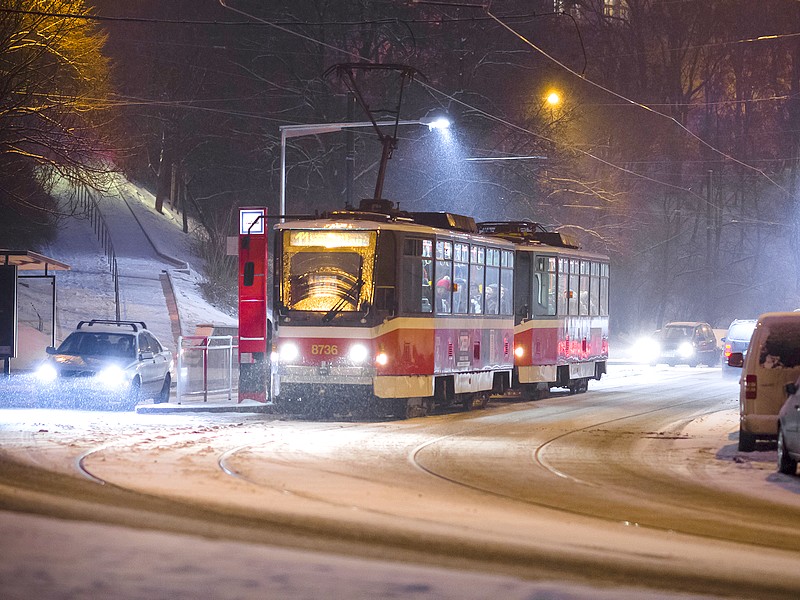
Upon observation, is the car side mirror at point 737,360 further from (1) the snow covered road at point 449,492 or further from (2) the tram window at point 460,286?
(2) the tram window at point 460,286

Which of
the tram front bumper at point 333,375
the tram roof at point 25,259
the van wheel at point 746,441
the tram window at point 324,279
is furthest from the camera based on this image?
the tram roof at point 25,259

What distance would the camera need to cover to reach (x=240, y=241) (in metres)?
26.4

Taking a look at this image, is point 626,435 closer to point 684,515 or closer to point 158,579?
point 684,515

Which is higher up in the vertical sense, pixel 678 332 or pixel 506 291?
pixel 506 291

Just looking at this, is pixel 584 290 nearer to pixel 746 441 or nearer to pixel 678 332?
pixel 746 441

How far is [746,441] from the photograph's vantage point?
1902cm

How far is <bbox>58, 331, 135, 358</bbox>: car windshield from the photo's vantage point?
2678 centimetres

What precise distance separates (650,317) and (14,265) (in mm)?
50522

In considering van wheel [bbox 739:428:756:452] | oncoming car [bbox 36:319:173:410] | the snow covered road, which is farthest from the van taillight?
oncoming car [bbox 36:319:173:410]

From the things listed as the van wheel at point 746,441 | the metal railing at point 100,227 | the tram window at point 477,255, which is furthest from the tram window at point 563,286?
the metal railing at point 100,227

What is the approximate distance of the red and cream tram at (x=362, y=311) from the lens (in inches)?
945

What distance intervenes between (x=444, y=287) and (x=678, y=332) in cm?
3005

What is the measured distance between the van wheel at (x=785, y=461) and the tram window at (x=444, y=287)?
9.96 meters

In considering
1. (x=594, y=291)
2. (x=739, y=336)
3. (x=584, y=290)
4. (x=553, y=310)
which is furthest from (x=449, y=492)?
(x=739, y=336)
